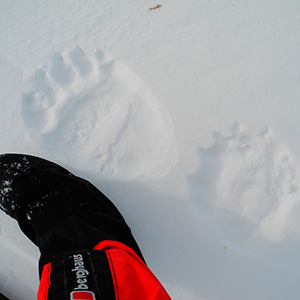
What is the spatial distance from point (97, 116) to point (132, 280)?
61 cm

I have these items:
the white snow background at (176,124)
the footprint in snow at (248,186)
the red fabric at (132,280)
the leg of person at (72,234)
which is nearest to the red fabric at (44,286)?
the leg of person at (72,234)

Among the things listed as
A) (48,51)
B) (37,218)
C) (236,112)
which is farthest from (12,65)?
(236,112)

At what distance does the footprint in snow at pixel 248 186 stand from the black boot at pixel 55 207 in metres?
0.30

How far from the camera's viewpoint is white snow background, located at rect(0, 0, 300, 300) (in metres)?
0.89

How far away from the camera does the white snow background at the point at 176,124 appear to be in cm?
89

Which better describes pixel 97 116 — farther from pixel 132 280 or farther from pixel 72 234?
pixel 132 280

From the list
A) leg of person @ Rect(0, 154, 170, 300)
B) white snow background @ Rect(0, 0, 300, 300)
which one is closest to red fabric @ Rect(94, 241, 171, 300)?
leg of person @ Rect(0, 154, 170, 300)

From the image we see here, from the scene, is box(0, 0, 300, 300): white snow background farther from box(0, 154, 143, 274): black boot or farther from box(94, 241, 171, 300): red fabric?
box(94, 241, 171, 300): red fabric

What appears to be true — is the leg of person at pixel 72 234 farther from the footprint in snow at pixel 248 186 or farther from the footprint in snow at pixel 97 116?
the footprint in snow at pixel 248 186

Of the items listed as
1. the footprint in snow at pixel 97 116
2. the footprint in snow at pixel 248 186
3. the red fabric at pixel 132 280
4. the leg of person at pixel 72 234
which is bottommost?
the footprint in snow at pixel 248 186

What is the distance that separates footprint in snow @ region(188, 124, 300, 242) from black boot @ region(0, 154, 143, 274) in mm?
297

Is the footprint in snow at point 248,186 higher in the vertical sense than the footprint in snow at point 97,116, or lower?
lower

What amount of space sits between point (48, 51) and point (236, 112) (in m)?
0.74

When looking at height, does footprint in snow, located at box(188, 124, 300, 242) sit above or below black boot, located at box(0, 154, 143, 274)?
below
